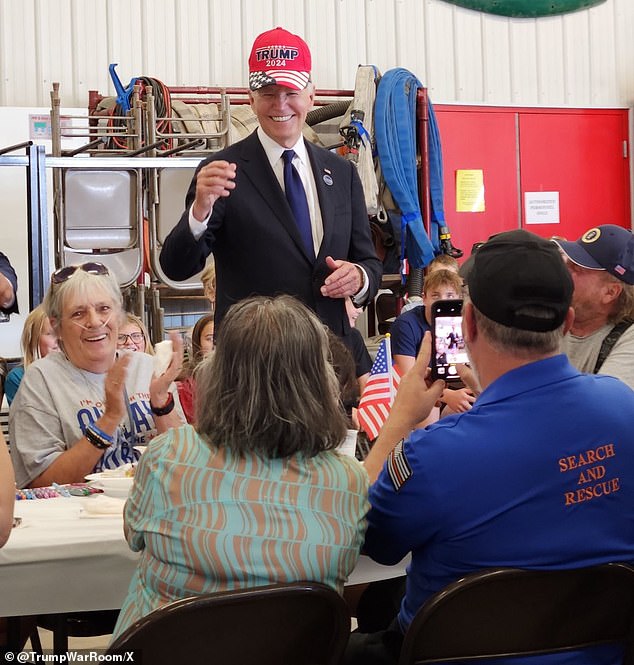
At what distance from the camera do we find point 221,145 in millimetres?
7188

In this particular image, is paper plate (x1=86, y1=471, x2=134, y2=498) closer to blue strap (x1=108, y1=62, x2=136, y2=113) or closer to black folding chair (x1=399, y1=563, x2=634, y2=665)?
black folding chair (x1=399, y1=563, x2=634, y2=665)

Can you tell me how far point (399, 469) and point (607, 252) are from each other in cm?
140

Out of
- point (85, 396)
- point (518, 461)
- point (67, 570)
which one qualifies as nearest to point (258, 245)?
point (85, 396)

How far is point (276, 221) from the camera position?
9.59ft

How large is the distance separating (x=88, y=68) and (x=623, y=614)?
689 cm

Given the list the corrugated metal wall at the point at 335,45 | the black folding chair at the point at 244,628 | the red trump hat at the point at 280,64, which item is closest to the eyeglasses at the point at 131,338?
the red trump hat at the point at 280,64

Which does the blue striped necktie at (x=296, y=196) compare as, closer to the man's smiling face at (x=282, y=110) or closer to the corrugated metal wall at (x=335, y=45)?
the man's smiling face at (x=282, y=110)

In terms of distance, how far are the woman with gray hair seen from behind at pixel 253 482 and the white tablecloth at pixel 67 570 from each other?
301mm

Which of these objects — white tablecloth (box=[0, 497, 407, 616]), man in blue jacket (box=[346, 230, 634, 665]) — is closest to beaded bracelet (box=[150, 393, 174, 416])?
white tablecloth (box=[0, 497, 407, 616])

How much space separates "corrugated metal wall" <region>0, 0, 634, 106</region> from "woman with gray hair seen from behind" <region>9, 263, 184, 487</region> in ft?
15.8

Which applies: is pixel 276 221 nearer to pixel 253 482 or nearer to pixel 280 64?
→ pixel 280 64

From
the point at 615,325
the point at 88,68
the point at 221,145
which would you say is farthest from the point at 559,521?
the point at 88,68

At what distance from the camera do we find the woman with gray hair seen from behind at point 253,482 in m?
1.65

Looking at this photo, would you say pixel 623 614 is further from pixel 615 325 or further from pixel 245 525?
pixel 615 325
